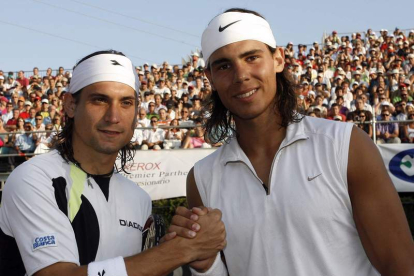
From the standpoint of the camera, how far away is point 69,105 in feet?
11.7

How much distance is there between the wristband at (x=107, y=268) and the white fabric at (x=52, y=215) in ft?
0.48

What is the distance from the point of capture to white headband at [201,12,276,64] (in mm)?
3230

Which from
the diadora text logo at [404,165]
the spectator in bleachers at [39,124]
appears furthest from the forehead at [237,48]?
the spectator in bleachers at [39,124]

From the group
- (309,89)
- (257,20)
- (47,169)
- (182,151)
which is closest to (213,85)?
(257,20)

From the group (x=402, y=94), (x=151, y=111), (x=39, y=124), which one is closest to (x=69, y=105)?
(x=39, y=124)

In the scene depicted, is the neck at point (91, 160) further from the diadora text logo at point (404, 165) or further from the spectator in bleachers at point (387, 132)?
the spectator in bleachers at point (387, 132)

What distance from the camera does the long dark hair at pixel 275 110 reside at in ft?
10.8

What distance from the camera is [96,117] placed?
11.0 ft

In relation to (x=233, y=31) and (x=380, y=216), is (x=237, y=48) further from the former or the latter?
(x=380, y=216)

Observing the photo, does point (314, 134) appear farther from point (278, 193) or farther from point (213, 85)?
point (213, 85)

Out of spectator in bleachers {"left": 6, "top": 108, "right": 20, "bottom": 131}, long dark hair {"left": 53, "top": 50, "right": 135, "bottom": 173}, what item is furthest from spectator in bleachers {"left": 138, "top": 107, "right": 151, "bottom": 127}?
long dark hair {"left": 53, "top": 50, "right": 135, "bottom": 173}

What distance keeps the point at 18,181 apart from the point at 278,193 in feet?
4.67

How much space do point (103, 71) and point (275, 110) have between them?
109cm

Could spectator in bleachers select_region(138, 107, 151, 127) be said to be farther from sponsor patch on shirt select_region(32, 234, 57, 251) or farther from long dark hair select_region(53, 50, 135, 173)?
sponsor patch on shirt select_region(32, 234, 57, 251)
